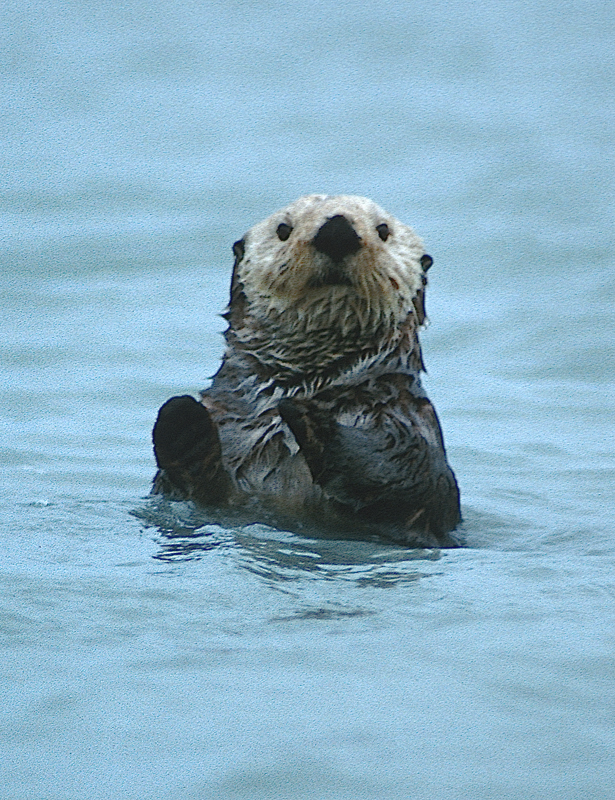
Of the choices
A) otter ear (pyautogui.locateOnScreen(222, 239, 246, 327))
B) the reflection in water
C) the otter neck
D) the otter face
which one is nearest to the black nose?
the otter face

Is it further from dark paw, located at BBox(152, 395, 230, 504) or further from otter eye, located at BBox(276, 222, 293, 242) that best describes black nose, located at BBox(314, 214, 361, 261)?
dark paw, located at BBox(152, 395, 230, 504)

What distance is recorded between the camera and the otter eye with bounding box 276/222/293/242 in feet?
17.2

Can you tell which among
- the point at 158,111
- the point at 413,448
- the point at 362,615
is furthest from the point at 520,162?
the point at 362,615

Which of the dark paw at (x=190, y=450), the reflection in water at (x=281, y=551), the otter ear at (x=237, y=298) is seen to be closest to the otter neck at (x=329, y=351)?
the otter ear at (x=237, y=298)

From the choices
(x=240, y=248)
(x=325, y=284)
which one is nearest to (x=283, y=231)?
(x=240, y=248)

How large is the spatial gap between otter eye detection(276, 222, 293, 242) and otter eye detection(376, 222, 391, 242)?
33cm

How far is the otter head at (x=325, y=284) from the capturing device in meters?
4.95

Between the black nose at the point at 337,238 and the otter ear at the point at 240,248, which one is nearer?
the black nose at the point at 337,238

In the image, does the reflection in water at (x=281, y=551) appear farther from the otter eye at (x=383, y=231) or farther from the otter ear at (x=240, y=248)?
the otter eye at (x=383, y=231)

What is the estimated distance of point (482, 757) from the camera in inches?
121

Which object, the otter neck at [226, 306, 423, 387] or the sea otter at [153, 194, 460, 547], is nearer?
the sea otter at [153, 194, 460, 547]

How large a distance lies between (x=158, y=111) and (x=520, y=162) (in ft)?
12.3

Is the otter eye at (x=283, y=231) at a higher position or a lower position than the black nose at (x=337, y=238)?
higher

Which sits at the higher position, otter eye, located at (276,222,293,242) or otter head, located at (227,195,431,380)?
otter eye, located at (276,222,293,242)
